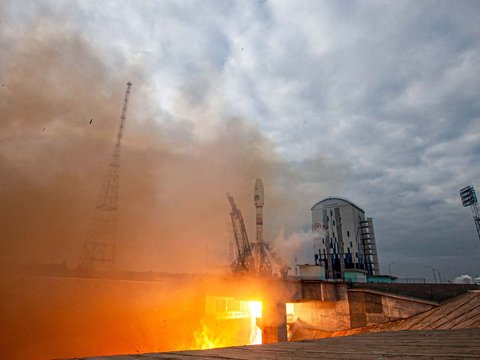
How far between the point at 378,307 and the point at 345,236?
48.5 m

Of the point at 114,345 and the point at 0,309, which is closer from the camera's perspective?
the point at 0,309

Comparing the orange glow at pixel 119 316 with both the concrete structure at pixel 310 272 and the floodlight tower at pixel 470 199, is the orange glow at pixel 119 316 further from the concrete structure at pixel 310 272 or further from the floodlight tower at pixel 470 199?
the floodlight tower at pixel 470 199

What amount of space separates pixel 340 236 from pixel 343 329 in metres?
47.9

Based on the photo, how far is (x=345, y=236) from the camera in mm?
79062

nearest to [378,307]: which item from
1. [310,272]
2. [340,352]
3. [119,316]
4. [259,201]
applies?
[310,272]

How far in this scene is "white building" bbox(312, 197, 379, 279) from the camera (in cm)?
7706

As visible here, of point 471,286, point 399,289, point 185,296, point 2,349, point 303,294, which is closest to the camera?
point 471,286

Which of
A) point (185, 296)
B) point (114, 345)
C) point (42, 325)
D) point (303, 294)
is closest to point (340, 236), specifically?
point (303, 294)

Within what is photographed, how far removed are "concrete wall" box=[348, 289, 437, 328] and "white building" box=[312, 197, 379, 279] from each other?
41.9 meters

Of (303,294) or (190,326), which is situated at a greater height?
(303,294)

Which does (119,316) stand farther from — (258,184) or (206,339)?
(258,184)

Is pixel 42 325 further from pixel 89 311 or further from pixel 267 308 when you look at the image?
pixel 267 308

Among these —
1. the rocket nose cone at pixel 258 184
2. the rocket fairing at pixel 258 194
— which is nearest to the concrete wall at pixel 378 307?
the rocket fairing at pixel 258 194

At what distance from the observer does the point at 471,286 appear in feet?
98.3
